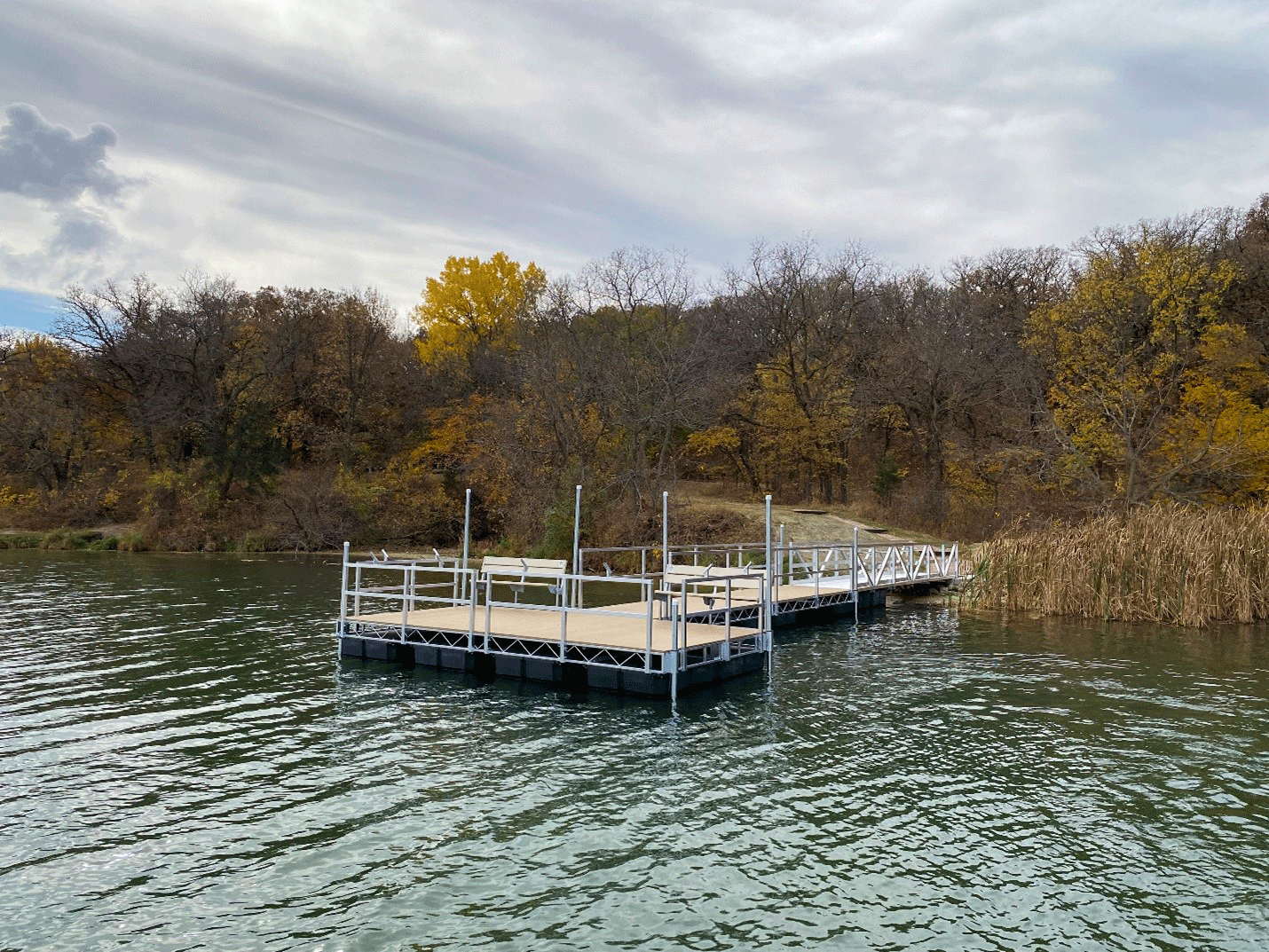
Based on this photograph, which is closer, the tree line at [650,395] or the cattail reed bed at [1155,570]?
the cattail reed bed at [1155,570]

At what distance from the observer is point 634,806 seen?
11.5m

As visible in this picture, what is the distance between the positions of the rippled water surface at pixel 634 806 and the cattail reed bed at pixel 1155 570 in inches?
185

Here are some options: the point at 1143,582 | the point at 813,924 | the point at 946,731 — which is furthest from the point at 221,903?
the point at 1143,582

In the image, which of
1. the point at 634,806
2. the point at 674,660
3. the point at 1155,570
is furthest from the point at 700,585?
the point at 1155,570

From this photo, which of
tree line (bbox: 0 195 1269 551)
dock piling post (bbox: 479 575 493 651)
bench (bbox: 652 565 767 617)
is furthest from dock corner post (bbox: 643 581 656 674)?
tree line (bbox: 0 195 1269 551)

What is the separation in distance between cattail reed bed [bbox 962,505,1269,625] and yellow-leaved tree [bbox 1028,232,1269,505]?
42.9ft

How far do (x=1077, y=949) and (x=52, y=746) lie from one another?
43.0 feet

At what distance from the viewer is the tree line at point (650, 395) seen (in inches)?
1668

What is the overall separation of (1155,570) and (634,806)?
19.5 m

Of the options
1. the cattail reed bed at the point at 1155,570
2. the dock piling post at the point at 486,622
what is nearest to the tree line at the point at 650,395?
the cattail reed bed at the point at 1155,570

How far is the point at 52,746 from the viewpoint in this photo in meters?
13.7

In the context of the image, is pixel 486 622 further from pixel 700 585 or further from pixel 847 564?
pixel 847 564

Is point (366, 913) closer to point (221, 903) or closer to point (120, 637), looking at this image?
point (221, 903)

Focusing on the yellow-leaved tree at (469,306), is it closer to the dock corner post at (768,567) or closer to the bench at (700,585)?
the bench at (700,585)
